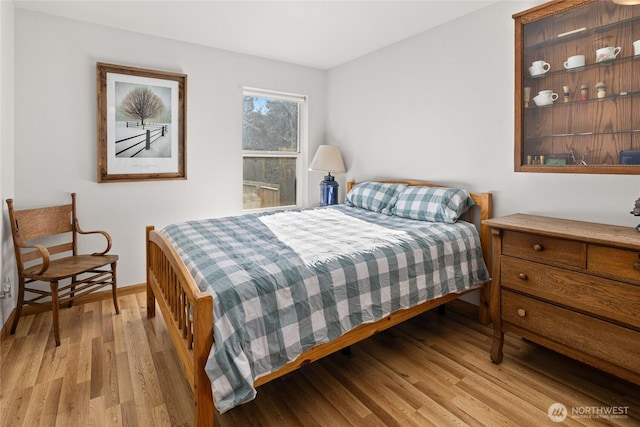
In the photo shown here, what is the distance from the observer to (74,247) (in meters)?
2.93

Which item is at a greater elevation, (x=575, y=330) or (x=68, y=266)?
(x=68, y=266)

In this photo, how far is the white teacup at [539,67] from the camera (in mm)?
2198

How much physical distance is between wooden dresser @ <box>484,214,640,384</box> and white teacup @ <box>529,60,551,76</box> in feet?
3.08

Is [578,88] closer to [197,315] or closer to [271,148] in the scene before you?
[197,315]

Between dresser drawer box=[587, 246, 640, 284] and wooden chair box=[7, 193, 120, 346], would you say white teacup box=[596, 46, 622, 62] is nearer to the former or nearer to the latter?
dresser drawer box=[587, 246, 640, 284]

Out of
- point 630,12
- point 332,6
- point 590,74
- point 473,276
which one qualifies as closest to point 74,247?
point 332,6

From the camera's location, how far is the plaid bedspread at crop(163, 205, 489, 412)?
1.42 metres

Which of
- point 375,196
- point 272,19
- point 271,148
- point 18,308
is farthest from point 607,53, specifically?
point 18,308

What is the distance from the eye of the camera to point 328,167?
393 cm

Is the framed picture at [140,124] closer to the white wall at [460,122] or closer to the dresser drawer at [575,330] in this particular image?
the white wall at [460,122]

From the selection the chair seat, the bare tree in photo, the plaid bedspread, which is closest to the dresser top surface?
the plaid bedspread

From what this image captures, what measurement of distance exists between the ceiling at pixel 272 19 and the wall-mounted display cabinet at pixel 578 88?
674 mm

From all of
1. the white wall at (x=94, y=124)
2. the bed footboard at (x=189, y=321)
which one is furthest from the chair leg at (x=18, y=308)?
the bed footboard at (x=189, y=321)

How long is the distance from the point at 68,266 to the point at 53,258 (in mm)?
505
